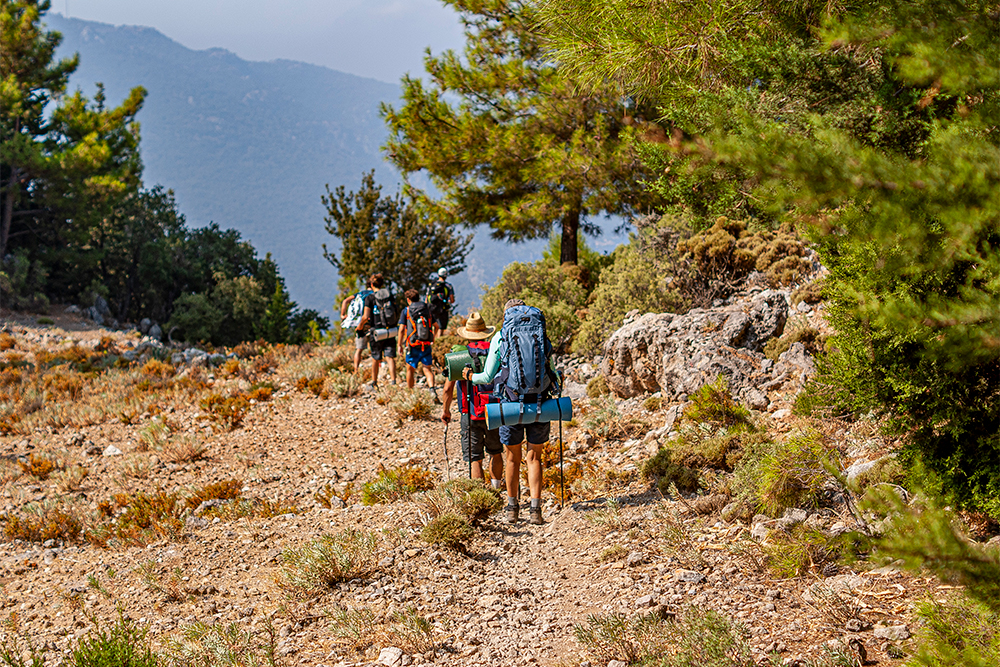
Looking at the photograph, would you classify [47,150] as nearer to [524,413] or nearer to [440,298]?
[440,298]

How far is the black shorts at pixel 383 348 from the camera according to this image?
10391 millimetres

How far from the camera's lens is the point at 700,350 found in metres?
7.78

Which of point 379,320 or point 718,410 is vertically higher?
point 379,320

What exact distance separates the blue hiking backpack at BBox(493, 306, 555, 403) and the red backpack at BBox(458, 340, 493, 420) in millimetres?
655

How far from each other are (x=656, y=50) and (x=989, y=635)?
5.27 metres

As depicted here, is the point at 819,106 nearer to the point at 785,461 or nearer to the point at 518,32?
the point at 785,461

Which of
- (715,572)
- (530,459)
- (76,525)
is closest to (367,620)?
(530,459)

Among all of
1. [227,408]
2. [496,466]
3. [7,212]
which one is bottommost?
[496,466]

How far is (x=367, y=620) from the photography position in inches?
158

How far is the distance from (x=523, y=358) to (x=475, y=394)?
3.57ft

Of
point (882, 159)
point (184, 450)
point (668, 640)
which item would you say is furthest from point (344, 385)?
point (882, 159)

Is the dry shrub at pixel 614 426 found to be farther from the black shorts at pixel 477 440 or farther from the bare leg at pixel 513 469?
the bare leg at pixel 513 469

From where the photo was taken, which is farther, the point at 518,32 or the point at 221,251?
the point at 221,251

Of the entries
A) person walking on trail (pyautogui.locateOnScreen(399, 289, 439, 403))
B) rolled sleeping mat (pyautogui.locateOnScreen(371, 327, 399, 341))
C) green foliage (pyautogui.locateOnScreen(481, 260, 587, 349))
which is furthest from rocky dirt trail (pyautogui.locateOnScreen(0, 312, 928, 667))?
green foliage (pyautogui.locateOnScreen(481, 260, 587, 349))
